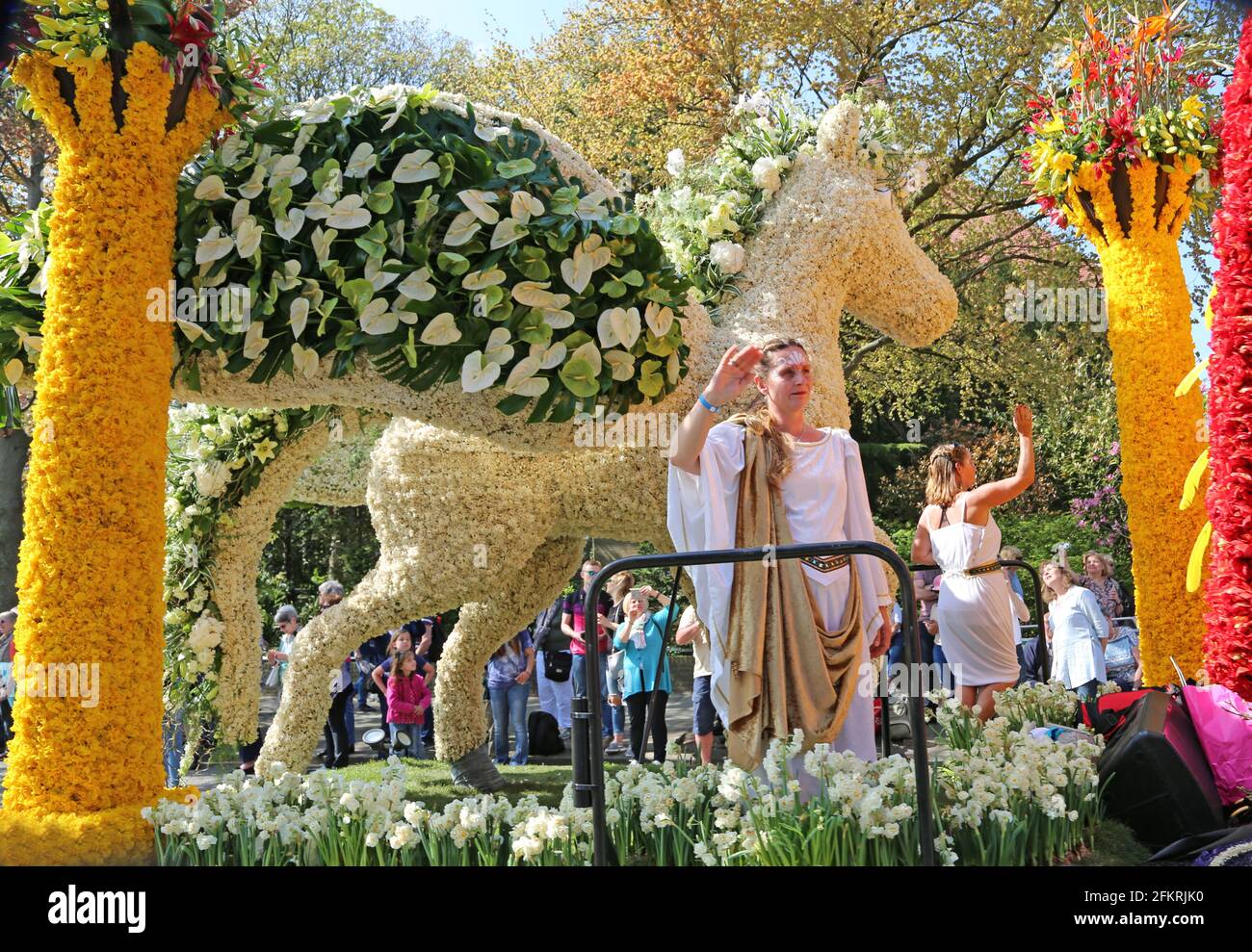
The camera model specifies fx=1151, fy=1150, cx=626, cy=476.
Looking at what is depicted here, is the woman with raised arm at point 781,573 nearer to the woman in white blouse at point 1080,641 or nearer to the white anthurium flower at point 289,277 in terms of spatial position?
the white anthurium flower at point 289,277

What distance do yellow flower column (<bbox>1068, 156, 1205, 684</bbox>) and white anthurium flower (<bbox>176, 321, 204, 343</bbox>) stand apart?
537 cm

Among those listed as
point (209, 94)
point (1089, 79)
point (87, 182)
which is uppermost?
point (1089, 79)

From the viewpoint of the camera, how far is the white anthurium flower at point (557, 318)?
4.06m

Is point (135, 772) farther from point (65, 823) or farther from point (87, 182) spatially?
point (87, 182)

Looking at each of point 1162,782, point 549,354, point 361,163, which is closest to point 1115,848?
point 1162,782

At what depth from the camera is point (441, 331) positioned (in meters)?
3.99

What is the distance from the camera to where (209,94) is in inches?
161

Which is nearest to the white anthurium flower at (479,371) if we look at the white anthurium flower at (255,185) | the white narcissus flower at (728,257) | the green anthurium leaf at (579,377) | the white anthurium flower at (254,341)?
the green anthurium leaf at (579,377)

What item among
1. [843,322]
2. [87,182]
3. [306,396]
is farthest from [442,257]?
[843,322]

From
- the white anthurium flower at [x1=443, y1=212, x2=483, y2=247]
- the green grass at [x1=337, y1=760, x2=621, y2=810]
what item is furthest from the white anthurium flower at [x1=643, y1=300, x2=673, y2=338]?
the green grass at [x1=337, y1=760, x2=621, y2=810]

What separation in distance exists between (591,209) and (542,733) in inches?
213

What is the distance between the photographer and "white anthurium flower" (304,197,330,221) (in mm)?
3975

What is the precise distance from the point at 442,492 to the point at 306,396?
4.83 ft

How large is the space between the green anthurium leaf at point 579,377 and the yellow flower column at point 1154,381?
4194 millimetres
